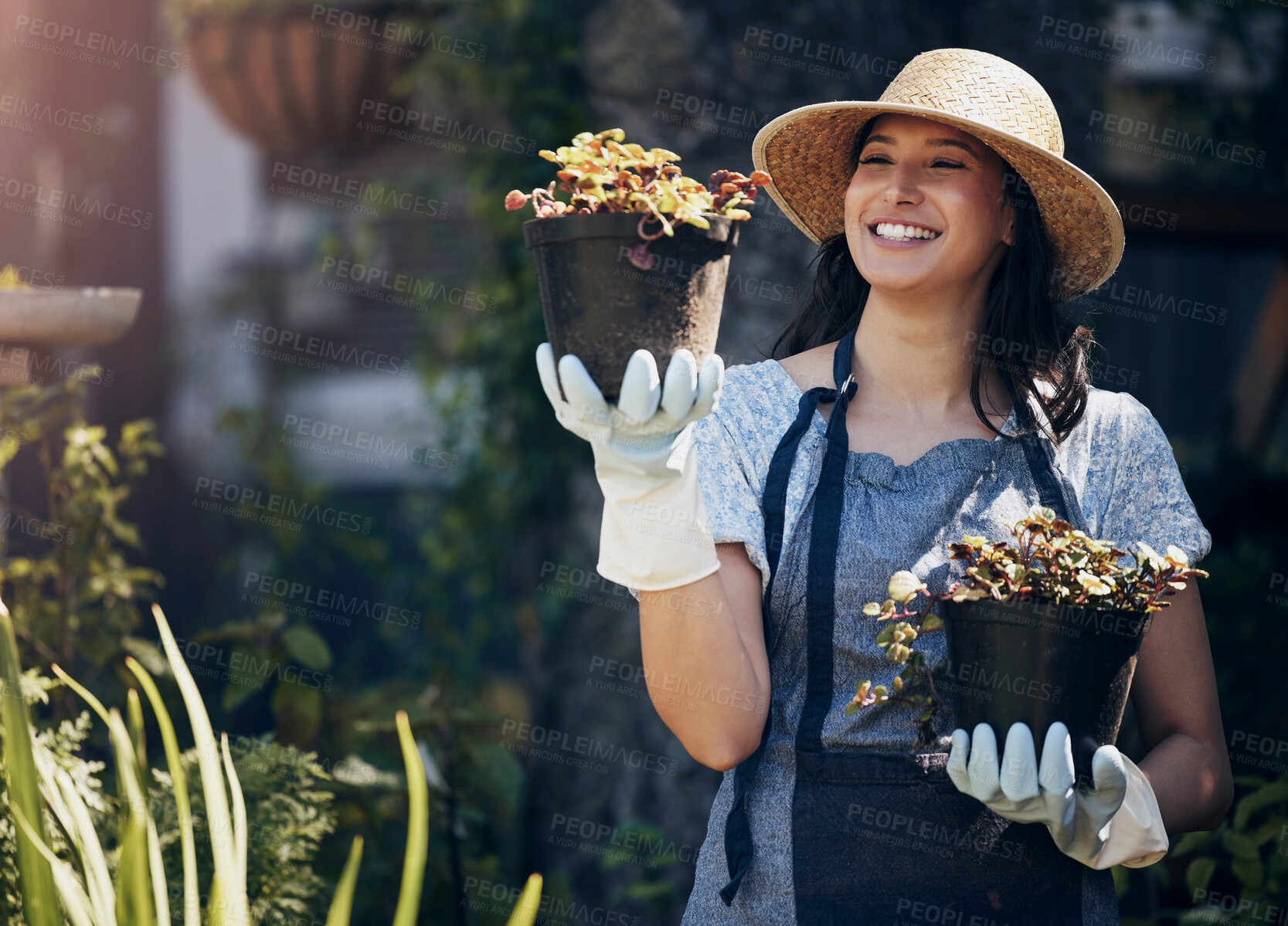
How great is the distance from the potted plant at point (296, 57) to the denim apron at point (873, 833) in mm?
2337

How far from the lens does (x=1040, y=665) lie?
1.20 meters

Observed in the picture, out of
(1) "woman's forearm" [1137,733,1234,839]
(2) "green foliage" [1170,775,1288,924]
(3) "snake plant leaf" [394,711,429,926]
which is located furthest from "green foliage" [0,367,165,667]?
(2) "green foliage" [1170,775,1288,924]

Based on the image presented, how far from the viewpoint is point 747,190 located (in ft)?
4.16

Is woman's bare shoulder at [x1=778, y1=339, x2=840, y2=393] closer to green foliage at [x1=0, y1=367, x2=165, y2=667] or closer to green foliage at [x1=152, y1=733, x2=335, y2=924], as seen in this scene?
green foliage at [x1=152, y1=733, x2=335, y2=924]

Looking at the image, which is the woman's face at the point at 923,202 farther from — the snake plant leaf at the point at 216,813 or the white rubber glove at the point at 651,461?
the snake plant leaf at the point at 216,813

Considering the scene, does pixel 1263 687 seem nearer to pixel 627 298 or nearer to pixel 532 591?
pixel 532 591

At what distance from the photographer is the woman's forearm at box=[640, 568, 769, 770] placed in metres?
1.24

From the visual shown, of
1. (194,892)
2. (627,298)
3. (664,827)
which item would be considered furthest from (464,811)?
(627,298)

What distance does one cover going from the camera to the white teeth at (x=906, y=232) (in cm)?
147

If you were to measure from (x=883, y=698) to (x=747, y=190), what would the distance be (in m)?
0.57

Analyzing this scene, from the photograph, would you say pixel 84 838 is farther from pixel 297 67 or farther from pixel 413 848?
pixel 297 67

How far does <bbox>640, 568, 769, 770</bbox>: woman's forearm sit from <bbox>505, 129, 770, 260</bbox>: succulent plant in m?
0.39

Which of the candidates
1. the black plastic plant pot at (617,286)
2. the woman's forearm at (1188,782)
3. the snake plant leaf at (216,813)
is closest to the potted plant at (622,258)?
the black plastic plant pot at (617,286)

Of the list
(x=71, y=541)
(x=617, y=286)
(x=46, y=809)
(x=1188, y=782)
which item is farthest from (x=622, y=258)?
(x=71, y=541)
